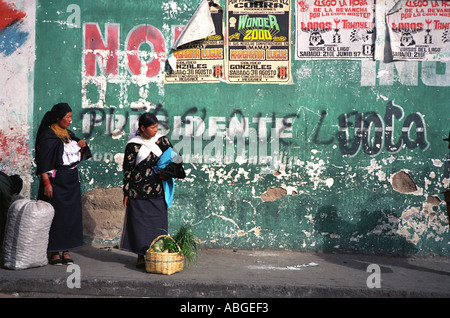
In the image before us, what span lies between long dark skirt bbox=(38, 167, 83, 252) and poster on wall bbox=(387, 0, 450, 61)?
4271 millimetres

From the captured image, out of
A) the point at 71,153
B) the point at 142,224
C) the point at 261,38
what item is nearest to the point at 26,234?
the point at 71,153

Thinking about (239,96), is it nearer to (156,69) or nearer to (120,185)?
(156,69)

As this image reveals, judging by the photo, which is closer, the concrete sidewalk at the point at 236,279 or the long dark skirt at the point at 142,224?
the concrete sidewalk at the point at 236,279

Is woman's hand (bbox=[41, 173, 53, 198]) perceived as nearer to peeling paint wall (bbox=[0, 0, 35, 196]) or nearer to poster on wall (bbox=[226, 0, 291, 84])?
peeling paint wall (bbox=[0, 0, 35, 196])

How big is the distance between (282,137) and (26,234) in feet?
10.8

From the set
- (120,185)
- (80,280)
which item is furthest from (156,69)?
(80,280)

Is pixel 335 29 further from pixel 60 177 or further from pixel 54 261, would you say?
pixel 54 261

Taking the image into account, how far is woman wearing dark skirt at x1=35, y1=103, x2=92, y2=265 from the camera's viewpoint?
553cm

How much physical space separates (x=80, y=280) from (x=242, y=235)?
2321 mm

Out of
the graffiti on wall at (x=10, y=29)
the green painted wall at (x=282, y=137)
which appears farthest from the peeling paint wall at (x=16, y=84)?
the green painted wall at (x=282, y=137)

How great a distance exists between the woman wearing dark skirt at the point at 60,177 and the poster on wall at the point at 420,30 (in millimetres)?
4137

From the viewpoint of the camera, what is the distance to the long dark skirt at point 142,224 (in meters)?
5.55

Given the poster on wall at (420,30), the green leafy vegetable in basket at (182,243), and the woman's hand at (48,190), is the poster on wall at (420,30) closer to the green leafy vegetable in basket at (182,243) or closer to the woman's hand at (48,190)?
the green leafy vegetable in basket at (182,243)
